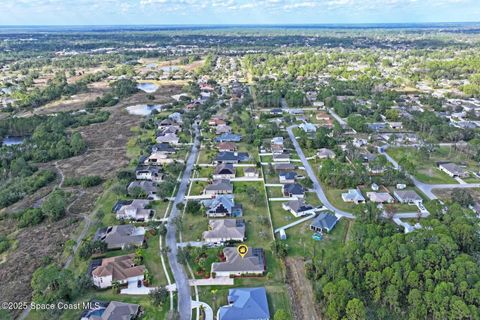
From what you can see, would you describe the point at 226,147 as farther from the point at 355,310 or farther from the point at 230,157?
the point at 355,310

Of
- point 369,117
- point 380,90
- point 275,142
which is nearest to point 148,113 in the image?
point 275,142

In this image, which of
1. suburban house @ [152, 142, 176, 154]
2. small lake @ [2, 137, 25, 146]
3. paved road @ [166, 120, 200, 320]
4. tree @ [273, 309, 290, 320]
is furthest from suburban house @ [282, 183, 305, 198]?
Result: small lake @ [2, 137, 25, 146]

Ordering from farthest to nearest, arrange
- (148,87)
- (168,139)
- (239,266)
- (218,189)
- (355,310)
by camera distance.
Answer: (148,87) < (168,139) < (218,189) < (239,266) < (355,310)

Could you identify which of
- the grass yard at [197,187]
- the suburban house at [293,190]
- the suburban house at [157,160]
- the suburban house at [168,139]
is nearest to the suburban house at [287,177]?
the suburban house at [293,190]

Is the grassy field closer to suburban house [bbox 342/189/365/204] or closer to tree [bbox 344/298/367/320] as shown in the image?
suburban house [bbox 342/189/365/204]

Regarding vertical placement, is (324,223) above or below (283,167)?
above

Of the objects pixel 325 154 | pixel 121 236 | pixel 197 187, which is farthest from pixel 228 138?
pixel 121 236

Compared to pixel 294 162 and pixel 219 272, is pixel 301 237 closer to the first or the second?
pixel 219 272

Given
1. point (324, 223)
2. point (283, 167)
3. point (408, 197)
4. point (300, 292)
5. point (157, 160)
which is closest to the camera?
point (300, 292)
